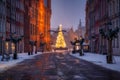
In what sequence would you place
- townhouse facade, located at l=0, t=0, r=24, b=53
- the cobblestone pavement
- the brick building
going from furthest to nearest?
the brick building → townhouse facade, located at l=0, t=0, r=24, b=53 → the cobblestone pavement

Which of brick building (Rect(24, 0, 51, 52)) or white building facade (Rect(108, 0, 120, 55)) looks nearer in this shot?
white building facade (Rect(108, 0, 120, 55))

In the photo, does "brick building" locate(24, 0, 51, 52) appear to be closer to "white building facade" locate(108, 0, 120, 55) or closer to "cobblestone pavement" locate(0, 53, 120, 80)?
"white building facade" locate(108, 0, 120, 55)

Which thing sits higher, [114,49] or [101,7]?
[101,7]

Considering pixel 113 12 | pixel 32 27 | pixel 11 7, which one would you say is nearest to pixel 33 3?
pixel 32 27

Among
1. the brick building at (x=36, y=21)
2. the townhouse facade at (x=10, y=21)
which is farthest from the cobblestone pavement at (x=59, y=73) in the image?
the brick building at (x=36, y=21)

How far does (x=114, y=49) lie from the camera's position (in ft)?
220

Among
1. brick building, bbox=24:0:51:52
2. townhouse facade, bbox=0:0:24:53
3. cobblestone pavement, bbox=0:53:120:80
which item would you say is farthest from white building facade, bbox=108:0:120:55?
brick building, bbox=24:0:51:52

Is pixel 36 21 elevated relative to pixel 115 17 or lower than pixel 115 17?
elevated

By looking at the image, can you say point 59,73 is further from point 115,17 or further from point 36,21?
point 36,21

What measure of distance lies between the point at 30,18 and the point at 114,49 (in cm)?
5391

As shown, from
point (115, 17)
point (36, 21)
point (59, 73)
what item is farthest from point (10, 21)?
point (59, 73)

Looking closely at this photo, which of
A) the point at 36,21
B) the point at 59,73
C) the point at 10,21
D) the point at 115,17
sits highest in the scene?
the point at 36,21

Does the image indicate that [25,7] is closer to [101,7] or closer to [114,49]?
[101,7]

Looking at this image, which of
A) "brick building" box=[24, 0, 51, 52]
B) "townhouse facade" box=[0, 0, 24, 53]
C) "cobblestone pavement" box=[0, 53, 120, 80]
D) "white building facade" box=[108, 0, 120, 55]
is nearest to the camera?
"cobblestone pavement" box=[0, 53, 120, 80]
